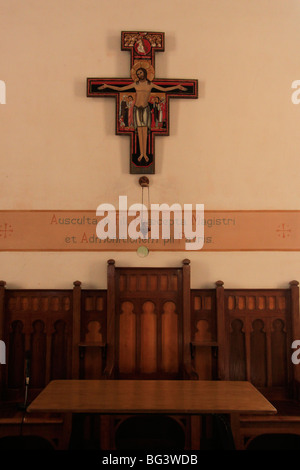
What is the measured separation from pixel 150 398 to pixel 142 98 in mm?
2710

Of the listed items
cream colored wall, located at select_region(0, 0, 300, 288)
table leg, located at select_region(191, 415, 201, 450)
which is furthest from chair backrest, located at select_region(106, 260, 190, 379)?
table leg, located at select_region(191, 415, 201, 450)

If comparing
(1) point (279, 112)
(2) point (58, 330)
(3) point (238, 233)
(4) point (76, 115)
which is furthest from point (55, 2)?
(2) point (58, 330)

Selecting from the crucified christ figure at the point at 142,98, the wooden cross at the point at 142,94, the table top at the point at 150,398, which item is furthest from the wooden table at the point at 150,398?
the crucified christ figure at the point at 142,98

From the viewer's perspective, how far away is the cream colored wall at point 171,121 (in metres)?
3.84

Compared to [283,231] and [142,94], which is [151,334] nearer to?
[283,231]

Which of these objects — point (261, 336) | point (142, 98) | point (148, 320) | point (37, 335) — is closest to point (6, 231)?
point (37, 335)

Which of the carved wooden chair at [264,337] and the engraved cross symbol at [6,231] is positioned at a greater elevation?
the engraved cross symbol at [6,231]

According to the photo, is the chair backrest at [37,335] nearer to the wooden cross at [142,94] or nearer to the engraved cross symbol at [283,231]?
the wooden cross at [142,94]

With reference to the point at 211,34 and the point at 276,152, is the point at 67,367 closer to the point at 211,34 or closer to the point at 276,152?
the point at 276,152

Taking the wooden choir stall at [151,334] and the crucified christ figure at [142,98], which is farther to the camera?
the crucified christ figure at [142,98]

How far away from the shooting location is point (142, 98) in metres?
3.91

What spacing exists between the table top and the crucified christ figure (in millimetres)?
2222

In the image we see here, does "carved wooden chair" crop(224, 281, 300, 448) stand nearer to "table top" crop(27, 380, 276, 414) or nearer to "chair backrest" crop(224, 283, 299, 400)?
"chair backrest" crop(224, 283, 299, 400)
